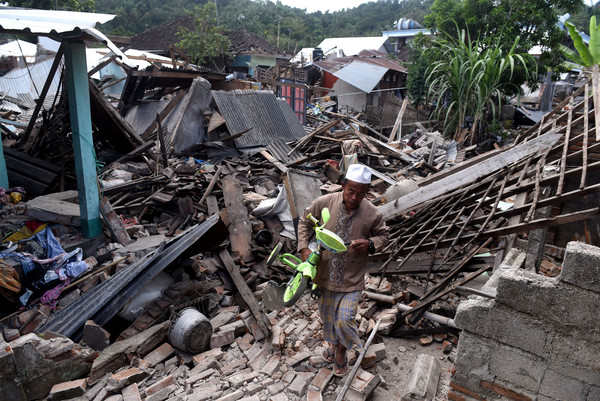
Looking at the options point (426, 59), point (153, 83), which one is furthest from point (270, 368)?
point (426, 59)

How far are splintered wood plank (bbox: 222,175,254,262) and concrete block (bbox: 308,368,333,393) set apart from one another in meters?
2.62

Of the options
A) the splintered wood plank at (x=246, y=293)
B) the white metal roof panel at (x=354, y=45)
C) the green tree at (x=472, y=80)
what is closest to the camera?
the splintered wood plank at (x=246, y=293)

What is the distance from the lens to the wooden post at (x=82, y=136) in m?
5.68

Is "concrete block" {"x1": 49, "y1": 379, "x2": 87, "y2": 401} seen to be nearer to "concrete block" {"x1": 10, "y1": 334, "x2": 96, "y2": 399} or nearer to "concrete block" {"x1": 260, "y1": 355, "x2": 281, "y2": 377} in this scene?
"concrete block" {"x1": 10, "y1": 334, "x2": 96, "y2": 399}

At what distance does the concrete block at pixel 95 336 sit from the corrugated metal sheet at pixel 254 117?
689 cm

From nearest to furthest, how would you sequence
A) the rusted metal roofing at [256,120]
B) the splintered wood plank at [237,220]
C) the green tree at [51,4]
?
the splintered wood plank at [237,220] < the rusted metal roofing at [256,120] < the green tree at [51,4]

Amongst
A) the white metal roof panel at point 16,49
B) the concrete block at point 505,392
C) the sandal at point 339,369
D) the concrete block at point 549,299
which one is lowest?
the sandal at point 339,369

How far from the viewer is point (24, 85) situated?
19750mm

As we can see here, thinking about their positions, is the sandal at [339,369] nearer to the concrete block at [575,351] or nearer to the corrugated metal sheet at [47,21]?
the concrete block at [575,351]

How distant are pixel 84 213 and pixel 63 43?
8.01 ft

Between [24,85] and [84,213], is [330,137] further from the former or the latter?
[24,85]

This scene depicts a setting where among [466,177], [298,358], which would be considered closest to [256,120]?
[466,177]

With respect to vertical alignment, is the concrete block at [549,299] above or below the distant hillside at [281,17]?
below

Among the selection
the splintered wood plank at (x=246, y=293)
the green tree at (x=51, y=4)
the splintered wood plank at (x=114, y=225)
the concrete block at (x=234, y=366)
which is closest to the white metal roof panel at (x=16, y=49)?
the green tree at (x=51, y=4)
